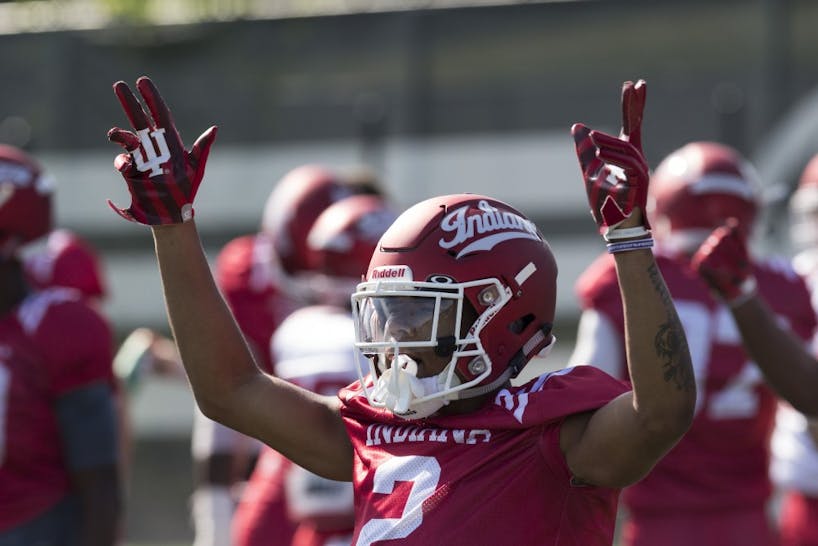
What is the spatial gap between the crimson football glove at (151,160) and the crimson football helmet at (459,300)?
397 mm

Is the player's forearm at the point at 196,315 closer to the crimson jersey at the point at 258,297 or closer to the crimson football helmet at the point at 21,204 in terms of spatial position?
the crimson football helmet at the point at 21,204

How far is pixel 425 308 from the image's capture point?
9.17ft

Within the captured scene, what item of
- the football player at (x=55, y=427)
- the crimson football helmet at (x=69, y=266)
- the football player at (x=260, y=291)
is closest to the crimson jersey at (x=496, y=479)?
the football player at (x=55, y=427)

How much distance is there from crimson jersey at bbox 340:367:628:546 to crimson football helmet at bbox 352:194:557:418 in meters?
0.08

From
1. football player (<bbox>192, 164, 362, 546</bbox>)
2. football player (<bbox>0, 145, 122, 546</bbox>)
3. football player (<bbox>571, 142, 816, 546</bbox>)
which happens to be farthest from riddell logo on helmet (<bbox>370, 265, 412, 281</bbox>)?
football player (<bbox>192, 164, 362, 546</bbox>)

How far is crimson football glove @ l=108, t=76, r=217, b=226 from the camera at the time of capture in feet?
9.34

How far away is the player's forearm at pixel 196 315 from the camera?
9.63 feet

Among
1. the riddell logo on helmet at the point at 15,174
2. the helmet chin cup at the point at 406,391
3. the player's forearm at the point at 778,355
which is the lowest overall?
the player's forearm at the point at 778,355

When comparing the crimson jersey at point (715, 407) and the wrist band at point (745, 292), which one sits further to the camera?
the crimson jersey at point (715, 407)

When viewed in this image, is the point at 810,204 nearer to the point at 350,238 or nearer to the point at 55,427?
the point at 350,238

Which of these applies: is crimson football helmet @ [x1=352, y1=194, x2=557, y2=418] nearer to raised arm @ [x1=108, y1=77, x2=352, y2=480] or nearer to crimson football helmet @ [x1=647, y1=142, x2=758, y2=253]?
raised arm @ [x1=108, y1=77, x2=352, y2=480]

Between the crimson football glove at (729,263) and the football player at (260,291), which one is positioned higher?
the crimson football glove at (729,263)

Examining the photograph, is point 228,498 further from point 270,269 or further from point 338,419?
point 338,419

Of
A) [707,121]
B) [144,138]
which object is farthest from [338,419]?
[707,121]
